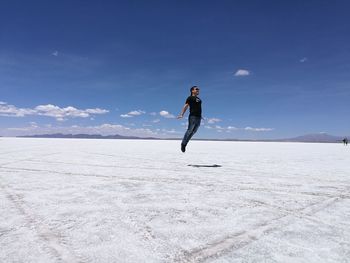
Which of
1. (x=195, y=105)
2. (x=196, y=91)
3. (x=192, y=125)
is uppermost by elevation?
(x=196, y=91)

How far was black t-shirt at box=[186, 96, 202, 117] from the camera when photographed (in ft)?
24.9

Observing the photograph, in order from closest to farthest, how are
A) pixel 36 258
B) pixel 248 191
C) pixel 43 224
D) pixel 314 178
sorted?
pixel 36 258, pixel 43 224, pixel 248 191, pixel 314 178

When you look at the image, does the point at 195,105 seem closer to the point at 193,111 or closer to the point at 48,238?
the point at 193,111

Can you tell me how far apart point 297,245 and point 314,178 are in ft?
11.4

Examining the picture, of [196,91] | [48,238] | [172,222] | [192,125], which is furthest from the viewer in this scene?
[192,125]

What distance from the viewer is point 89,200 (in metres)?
3.19

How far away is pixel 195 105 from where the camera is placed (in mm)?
7637

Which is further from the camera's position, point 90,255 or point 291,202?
point 291,202

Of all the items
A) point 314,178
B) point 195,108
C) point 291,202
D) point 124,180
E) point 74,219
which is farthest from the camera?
point 195,108

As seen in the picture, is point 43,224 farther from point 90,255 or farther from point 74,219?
point 90,255

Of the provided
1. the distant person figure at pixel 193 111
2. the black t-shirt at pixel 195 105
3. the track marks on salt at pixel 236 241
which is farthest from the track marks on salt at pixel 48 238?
the black t-shirt at pixel 195 105

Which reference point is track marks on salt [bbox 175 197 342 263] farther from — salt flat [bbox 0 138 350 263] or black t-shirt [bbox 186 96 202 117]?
black t-shirt [bbox 186 96 202 117]

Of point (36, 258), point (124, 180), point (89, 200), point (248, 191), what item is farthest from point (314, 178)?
point (36, 258)

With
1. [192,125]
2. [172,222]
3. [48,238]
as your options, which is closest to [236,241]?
[172,222]
